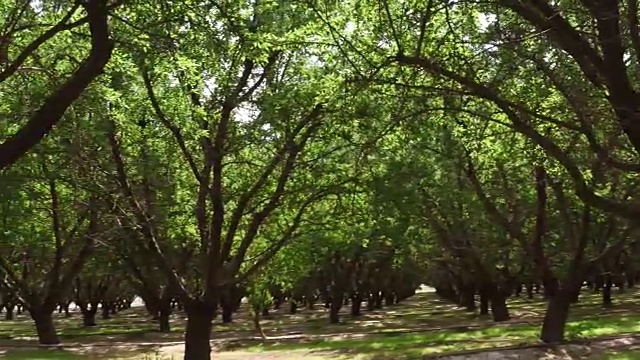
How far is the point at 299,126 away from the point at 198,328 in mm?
5589

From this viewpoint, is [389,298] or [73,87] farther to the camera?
[389,298]

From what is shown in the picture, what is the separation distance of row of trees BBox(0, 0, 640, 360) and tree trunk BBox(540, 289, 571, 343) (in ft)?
0.16

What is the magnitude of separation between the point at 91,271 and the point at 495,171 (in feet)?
75.7

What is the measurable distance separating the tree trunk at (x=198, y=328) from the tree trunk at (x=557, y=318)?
371 inches

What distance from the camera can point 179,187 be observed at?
20.1 m

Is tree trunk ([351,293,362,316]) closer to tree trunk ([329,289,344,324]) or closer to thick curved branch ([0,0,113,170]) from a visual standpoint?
tree trunk ([329,289,344,324])

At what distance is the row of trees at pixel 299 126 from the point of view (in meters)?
8.91

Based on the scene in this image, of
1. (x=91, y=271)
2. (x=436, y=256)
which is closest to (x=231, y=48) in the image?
(x=436, y=256)

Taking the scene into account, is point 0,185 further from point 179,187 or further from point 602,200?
point 602,200

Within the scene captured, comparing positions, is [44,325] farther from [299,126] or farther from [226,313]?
[226,313]

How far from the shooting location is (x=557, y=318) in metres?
20.0

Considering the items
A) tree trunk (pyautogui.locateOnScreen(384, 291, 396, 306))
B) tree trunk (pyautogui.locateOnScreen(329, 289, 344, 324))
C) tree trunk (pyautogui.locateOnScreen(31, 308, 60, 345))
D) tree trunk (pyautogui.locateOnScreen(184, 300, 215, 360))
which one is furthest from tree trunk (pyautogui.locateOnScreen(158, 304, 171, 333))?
tree trunk (pyautogui.locateOnScreen(384, 291, 396, 306))

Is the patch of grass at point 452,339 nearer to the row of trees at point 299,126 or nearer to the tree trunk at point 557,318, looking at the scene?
the tree trunk at point 557,318

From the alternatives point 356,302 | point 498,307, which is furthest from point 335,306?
point 498,307
